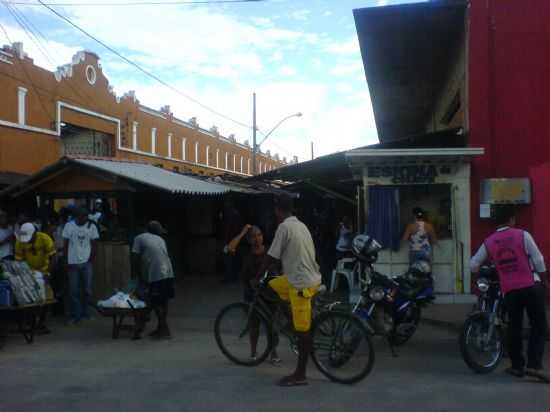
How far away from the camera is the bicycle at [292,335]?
6.22 m

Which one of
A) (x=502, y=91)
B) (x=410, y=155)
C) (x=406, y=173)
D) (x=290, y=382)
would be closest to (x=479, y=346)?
(x=290, y=382)

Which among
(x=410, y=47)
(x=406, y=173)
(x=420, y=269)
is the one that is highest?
(x=410, y=47)

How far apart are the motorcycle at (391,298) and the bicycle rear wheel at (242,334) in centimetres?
110

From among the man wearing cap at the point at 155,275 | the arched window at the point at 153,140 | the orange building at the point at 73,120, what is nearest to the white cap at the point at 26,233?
the man wearing cap at the point at 155,275

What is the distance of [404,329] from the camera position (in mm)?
7770

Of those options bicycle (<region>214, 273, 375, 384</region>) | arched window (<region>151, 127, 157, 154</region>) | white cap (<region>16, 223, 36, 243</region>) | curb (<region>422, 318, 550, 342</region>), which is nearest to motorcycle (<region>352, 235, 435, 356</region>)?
bicycle (<region>214, 273, 375, 384</region>)

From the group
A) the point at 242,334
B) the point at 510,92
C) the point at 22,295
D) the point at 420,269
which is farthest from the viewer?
the point at 510,92

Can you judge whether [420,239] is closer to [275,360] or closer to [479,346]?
[479,346]

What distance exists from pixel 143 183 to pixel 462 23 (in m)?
6.62

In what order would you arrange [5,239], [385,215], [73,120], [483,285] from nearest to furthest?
[483,285] → [5,239] → [385,215] → [73,120]

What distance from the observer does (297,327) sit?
6.17 meters

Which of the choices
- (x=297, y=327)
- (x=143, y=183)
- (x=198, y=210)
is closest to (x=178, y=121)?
(x=198, y=210)

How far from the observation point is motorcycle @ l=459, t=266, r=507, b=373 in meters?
6.59

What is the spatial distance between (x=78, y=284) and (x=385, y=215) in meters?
5.49
